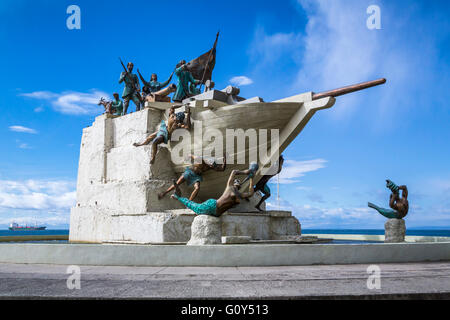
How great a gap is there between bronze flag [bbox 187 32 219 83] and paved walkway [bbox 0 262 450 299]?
1167 cm

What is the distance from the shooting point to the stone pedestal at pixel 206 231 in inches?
343

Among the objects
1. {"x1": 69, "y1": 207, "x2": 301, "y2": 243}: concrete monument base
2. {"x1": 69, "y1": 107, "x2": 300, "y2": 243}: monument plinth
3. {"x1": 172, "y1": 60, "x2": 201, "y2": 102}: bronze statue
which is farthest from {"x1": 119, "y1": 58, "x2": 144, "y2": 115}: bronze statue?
{"x1": 69, "y1": 207, "x2": 301, "y2": 243}: concrete monument base

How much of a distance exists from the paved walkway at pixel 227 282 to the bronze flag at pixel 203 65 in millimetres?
11673

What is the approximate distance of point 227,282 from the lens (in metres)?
5.93

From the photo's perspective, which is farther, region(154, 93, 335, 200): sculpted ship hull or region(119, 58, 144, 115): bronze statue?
region(119, 58, 144, 115): bronze statue

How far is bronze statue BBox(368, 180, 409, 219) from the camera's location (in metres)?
12.4

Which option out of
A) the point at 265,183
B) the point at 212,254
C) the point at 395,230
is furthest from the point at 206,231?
the point at 265,183

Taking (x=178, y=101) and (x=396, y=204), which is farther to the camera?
(x=178, y=101)

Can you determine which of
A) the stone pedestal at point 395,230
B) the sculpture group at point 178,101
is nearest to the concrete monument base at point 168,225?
the sculpture group at point 178,101

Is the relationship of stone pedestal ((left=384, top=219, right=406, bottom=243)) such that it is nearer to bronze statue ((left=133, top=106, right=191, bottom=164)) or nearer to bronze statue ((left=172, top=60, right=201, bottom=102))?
bronze statue ((left=133, top=106, right=191, bottom=164))

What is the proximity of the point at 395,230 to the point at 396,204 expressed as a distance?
80cm

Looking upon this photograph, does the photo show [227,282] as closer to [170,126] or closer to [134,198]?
[134,198]
